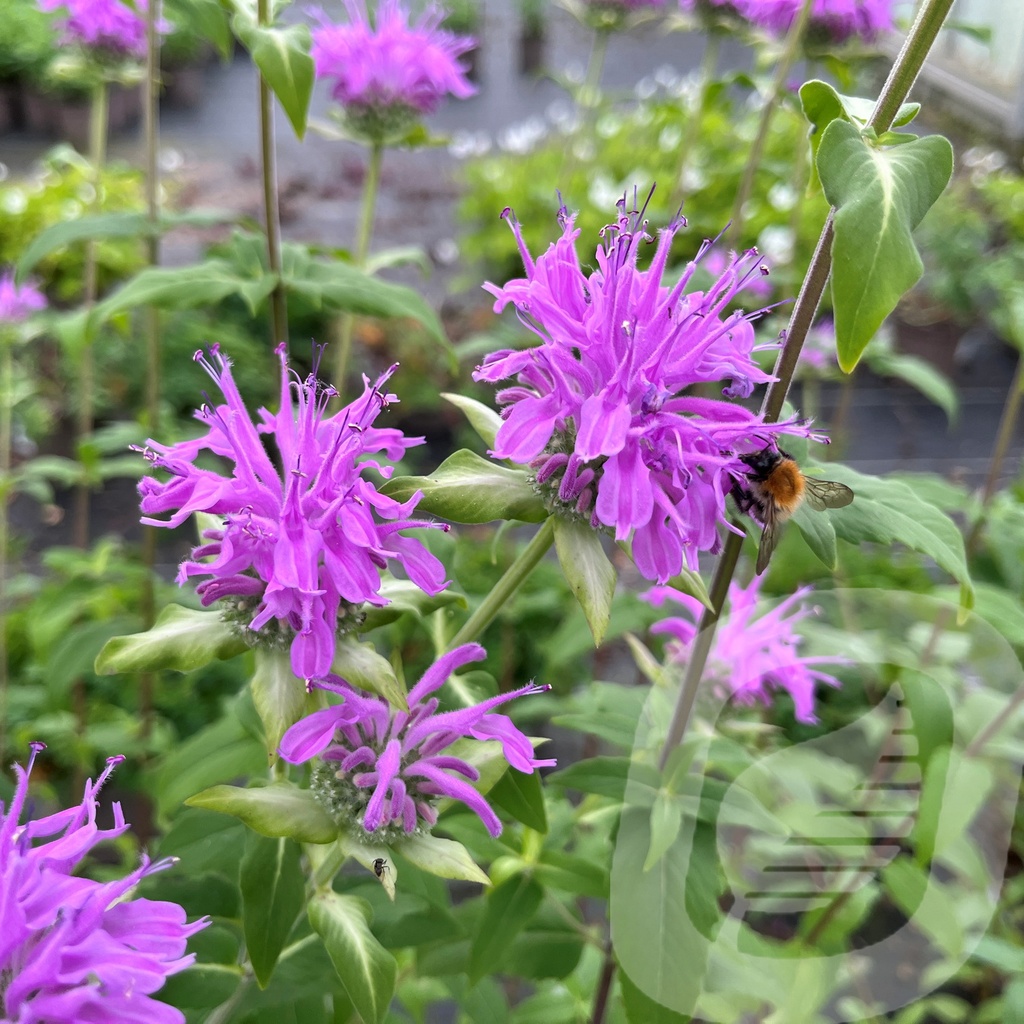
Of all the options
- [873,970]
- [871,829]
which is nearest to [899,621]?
[871,829]

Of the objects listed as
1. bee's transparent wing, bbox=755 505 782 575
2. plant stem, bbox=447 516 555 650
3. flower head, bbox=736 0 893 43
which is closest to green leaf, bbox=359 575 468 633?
plant stem, bbox=447 516 555 650

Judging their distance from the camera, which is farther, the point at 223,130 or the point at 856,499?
the point at 223,130

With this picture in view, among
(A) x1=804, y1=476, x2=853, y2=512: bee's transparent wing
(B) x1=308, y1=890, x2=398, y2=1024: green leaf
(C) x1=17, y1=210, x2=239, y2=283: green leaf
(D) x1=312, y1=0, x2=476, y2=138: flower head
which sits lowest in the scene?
(B) x1=308, y1=890, x2=398, y2=1024: green leaf

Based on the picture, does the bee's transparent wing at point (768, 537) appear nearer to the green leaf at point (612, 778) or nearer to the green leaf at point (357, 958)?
the green leaf at point (612, 778)

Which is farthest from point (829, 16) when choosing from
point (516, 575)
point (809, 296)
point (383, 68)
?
point (516, 575)

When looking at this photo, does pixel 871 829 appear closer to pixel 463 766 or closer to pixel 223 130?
pixel 463 766

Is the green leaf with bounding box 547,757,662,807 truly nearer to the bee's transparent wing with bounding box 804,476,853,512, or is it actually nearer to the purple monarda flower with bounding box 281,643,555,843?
the purple monarda flower with bounding box 281,643,555,843

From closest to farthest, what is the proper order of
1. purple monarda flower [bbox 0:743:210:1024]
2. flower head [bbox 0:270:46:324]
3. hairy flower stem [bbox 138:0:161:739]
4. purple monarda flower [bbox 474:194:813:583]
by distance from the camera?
purple monarda flower [bbox 0:743:210:1024]
purple monarda flower [bbox 474:194:813:583]
hairy flower stem [bbox 138:0:161:739]
flower head [bbox 0:270:46:324]

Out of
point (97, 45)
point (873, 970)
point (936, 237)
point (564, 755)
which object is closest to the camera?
point (97, 45)
